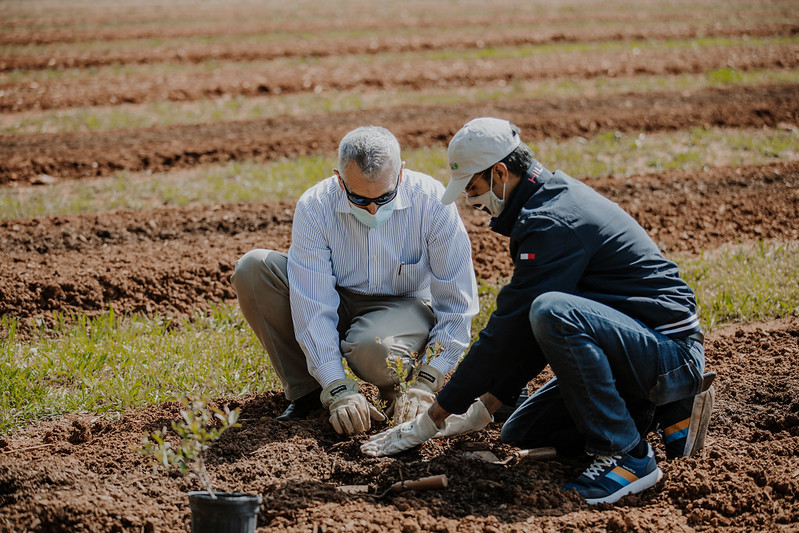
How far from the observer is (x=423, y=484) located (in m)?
3.18

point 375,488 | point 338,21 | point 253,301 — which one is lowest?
point 375,488

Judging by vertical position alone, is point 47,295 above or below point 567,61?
below

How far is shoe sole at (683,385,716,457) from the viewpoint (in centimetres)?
333

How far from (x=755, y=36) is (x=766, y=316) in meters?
12.8

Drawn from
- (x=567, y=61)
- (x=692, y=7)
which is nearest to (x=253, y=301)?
(x=567, y=61)

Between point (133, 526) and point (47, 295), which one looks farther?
point (47, 295)

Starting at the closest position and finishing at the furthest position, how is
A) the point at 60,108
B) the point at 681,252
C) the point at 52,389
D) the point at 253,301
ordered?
1. the point at 253,301
2. the point at 52,389
3. the point at 681,252
4. the point at 60,108

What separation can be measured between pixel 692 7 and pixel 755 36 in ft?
22.6

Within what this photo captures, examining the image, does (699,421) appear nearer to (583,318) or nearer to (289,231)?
(583,318)

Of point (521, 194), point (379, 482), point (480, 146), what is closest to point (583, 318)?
point (521, 194)

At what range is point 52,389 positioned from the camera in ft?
14.4

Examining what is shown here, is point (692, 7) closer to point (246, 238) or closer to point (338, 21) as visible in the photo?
point (338, 21)

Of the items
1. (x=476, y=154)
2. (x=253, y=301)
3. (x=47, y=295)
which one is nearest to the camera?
(x=476, y=154)

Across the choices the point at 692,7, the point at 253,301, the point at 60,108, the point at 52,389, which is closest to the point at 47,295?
the point at 52,389
